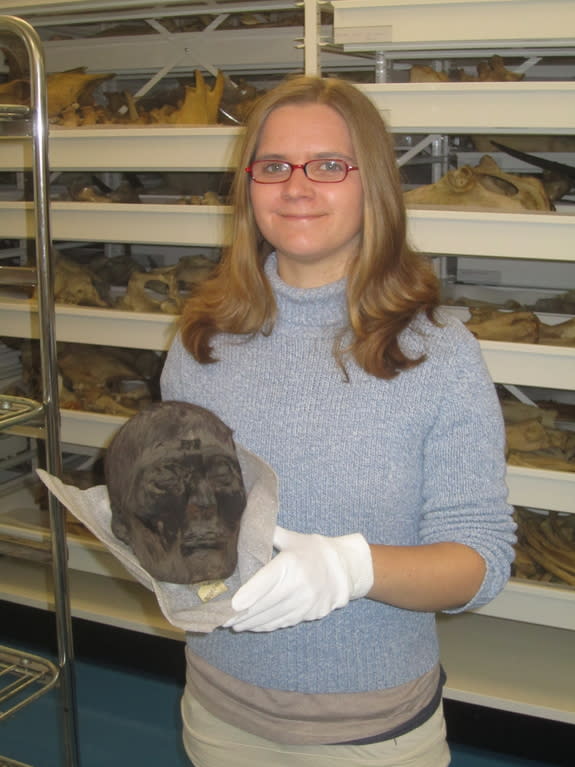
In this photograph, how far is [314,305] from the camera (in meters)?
1.09

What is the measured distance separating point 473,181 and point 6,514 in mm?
1448

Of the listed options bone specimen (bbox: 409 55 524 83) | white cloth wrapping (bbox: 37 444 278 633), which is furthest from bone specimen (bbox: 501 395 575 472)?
white cloth wrapping (bbox: 37 444 278 633)

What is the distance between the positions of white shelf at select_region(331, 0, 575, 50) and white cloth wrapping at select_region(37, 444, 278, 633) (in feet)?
3.34

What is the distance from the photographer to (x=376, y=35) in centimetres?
168

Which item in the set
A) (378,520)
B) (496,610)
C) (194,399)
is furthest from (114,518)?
(496,610)

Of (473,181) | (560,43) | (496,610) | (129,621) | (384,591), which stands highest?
(560,43)

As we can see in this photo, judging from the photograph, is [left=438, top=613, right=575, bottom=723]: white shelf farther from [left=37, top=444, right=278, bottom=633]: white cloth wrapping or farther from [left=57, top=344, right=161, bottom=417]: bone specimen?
[left=37, top=444, right=278, bottom=633]: white cloth wrapping

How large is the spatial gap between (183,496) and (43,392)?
32 centimetres

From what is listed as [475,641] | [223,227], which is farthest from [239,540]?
[475,641]

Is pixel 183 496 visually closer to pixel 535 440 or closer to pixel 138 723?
pixel 535 440

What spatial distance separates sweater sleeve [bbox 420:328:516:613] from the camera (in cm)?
98

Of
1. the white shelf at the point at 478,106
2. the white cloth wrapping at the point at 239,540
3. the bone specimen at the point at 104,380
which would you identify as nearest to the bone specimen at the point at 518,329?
the white shelf at the point at 478,106

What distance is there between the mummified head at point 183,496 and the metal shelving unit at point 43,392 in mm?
222

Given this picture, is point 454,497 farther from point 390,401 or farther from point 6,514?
point 6,514
